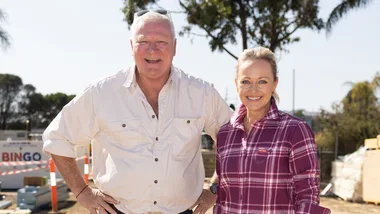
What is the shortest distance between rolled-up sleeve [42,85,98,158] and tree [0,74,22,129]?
5841cm

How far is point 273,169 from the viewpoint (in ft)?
7.75

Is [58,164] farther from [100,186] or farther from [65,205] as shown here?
[65,205]

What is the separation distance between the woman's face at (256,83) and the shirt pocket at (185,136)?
0.46m

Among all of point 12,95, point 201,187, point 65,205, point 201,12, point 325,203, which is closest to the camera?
point 201,187

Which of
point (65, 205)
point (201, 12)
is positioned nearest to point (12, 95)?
point (201, 12)

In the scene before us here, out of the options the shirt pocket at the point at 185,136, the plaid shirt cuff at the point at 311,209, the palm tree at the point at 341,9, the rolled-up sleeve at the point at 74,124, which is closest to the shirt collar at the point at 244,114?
the shirt pocket at the point at 185,136

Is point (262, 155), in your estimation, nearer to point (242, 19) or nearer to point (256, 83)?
point (256, 83)

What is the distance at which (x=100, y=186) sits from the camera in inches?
114

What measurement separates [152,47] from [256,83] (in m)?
0.65

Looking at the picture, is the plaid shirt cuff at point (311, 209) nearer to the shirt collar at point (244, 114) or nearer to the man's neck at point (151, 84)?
the shirt collar at point (244, 114)

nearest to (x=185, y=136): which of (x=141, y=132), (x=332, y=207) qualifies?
(x=141, y=132)

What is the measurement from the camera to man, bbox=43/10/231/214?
2766 mm

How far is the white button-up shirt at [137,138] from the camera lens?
9.07 feet

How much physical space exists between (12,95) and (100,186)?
62.6 metres
